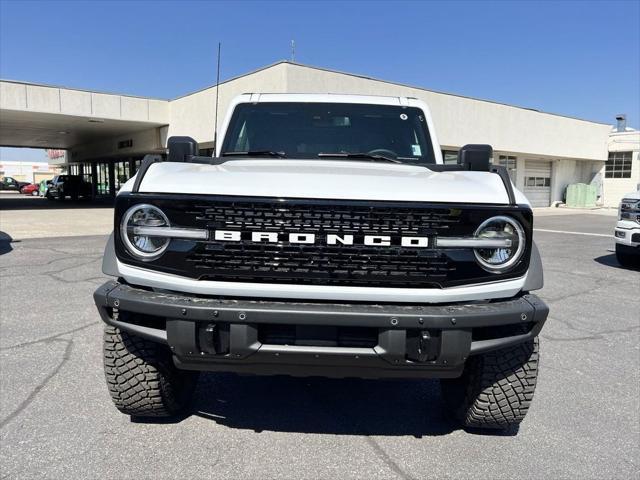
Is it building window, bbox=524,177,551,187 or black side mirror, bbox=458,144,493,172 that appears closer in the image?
black side mirror, bbox=458,144,493,172

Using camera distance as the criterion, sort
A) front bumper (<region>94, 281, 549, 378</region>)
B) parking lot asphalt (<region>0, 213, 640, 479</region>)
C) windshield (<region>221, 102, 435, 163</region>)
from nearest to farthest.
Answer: front bumper (<region>94, 281, 549, 378</region>), parking lot asphalt (<region>0, 213, 640, 479</region>), windshield (<region>221, 102, 435, 163</region>)

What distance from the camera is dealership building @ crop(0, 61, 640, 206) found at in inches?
722

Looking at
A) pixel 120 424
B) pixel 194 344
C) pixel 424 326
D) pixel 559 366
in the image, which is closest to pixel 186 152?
pixel 194 344

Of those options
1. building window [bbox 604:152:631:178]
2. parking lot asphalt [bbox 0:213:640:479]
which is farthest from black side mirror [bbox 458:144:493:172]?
building window [bbox 604:152:631:178]

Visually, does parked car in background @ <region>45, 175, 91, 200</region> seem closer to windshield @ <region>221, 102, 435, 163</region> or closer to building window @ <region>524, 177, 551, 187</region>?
building window @ <region>524, 177, 551, 187</region>

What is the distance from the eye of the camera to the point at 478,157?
303cm

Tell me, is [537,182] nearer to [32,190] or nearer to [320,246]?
[320,246]

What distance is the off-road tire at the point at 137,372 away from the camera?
2.58m

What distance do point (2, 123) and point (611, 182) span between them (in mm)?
38547

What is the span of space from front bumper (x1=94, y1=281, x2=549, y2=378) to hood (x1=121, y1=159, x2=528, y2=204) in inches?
19.9

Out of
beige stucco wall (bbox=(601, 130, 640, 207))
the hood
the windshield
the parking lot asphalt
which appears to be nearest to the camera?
the hood

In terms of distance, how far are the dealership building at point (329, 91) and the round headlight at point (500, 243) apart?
12983 mm

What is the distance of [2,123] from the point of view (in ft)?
81.0

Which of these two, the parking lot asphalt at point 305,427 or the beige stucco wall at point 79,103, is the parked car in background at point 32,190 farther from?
the parking lot asphalt at point 305,427
